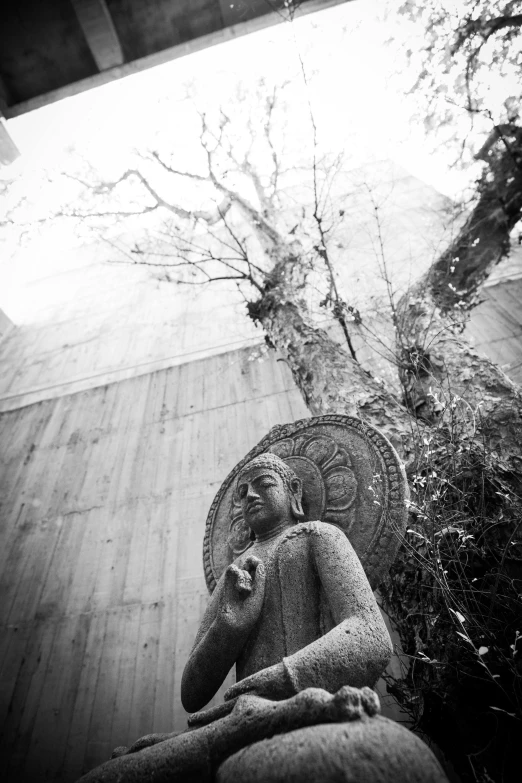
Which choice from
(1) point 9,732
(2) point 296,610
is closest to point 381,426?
(2) point 296,610

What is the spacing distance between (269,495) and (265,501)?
0.15 ft

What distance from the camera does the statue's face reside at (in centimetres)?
271

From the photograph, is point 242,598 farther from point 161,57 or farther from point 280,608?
point 161,57

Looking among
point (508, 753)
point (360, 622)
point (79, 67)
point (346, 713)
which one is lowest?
point (508, 753)

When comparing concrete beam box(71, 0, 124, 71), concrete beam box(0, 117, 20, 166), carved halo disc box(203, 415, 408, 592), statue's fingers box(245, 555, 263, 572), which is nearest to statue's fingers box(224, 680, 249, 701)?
statue's fingers box(245, 555, 263, 572)

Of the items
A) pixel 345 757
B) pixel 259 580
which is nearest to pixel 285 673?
pixel 345 757

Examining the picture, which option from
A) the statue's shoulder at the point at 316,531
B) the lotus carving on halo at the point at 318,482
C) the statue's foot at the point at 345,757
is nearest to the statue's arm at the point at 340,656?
the statue's shoulder at the point at 316,531

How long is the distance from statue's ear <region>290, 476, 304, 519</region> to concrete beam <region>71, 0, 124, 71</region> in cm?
898

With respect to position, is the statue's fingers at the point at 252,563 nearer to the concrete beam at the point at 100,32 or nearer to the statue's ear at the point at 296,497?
the statue's ear at the point at 296,497

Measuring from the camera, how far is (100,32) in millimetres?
7852

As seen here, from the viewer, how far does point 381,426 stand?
12.1 ft

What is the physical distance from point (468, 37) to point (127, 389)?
25.3 ft

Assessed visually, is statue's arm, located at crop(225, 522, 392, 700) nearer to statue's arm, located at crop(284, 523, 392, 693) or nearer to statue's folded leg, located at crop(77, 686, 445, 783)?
statue's arm, located at crop(284, 523, 392, 693)

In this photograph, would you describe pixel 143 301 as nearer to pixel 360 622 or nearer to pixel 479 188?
pixel 479 188
